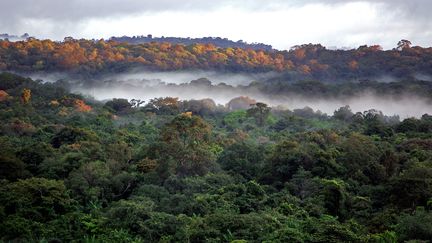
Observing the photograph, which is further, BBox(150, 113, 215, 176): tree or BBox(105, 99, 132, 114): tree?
BBox(105, 99, 132, 114): tree

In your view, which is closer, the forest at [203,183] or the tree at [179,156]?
the forest at [203,183]

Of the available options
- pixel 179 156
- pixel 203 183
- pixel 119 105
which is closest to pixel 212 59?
pixel 119 105

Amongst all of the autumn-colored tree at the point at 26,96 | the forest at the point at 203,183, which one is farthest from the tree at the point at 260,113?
the autumn-colored tree at the point at 26,96

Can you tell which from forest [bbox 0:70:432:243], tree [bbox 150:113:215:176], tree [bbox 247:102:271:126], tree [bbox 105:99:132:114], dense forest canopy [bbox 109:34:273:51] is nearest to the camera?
forest [bbox 0:70:432:243]

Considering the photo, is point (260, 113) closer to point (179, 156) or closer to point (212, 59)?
point (179, 156)

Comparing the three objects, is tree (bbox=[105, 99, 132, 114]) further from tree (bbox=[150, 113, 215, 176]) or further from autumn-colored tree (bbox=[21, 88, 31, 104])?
tree (bbox=[150, 113, 215, 176])

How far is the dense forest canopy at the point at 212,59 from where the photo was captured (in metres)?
96.6

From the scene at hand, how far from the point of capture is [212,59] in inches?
4358

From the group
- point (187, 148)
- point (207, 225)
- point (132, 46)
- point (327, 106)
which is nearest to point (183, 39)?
point (132, 46)

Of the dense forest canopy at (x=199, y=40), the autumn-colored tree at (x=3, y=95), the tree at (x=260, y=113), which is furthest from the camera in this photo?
the dense forest canopy at (x=199, y=40)

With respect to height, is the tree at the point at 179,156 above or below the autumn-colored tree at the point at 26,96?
below

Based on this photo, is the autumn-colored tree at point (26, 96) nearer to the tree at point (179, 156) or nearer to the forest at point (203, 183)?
the forest at point (203, 183)

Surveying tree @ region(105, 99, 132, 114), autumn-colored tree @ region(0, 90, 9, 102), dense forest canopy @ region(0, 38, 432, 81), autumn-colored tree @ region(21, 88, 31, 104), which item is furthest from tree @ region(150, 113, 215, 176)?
dense forest canopy @ region(0, 38, 432, 81)

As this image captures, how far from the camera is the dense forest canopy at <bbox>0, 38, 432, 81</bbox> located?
96562 mm
